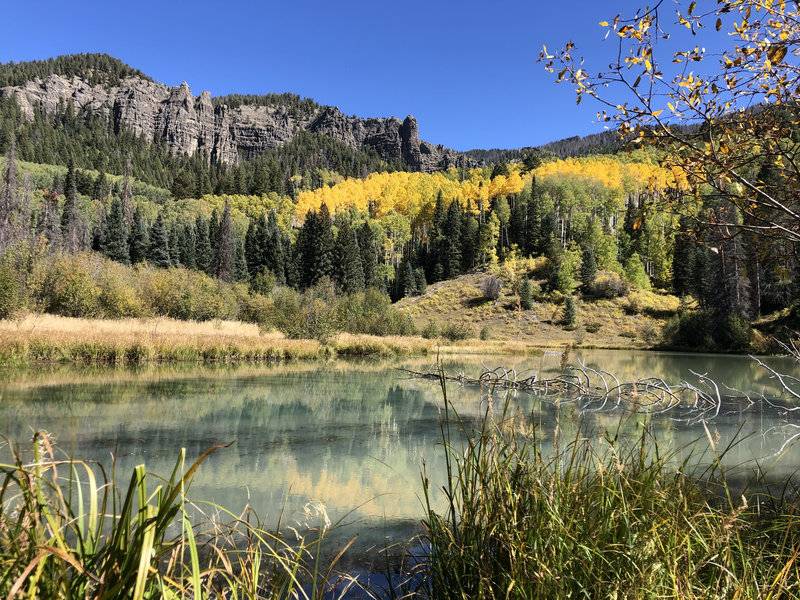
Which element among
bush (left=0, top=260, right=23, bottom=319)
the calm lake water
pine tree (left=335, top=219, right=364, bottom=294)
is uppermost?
pine tree (left=335, top=219, right=364, bottom=294)

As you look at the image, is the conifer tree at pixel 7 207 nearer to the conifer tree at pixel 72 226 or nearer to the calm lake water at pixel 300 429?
the conifer tree at pixel 72 226

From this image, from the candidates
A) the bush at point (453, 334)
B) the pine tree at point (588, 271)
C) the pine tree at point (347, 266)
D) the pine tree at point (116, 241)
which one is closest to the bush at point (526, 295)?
the pine tree at point (588, 271)

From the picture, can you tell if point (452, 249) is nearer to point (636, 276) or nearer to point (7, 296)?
point (636, 276)

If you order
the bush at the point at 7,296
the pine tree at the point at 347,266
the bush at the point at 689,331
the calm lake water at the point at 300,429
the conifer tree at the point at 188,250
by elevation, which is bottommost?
the bush at the point at 689,331

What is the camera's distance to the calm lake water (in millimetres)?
4797

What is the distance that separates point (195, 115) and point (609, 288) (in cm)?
13115

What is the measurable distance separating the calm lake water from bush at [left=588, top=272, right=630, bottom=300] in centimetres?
3553

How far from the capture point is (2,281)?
60.5ft

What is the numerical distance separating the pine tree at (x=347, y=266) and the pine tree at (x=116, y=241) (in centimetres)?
2067

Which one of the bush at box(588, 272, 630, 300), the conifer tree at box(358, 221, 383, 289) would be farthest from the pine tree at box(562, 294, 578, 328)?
the conifer tree at box(358, 221, 383, 289)

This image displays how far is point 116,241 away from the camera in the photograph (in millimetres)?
50750

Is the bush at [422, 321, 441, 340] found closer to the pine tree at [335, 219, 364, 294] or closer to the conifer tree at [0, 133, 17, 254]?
the pine tree at [335, 219, 364, 294]

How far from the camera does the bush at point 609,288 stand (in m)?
48.6

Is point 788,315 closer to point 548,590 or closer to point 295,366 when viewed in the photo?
point 295,366
